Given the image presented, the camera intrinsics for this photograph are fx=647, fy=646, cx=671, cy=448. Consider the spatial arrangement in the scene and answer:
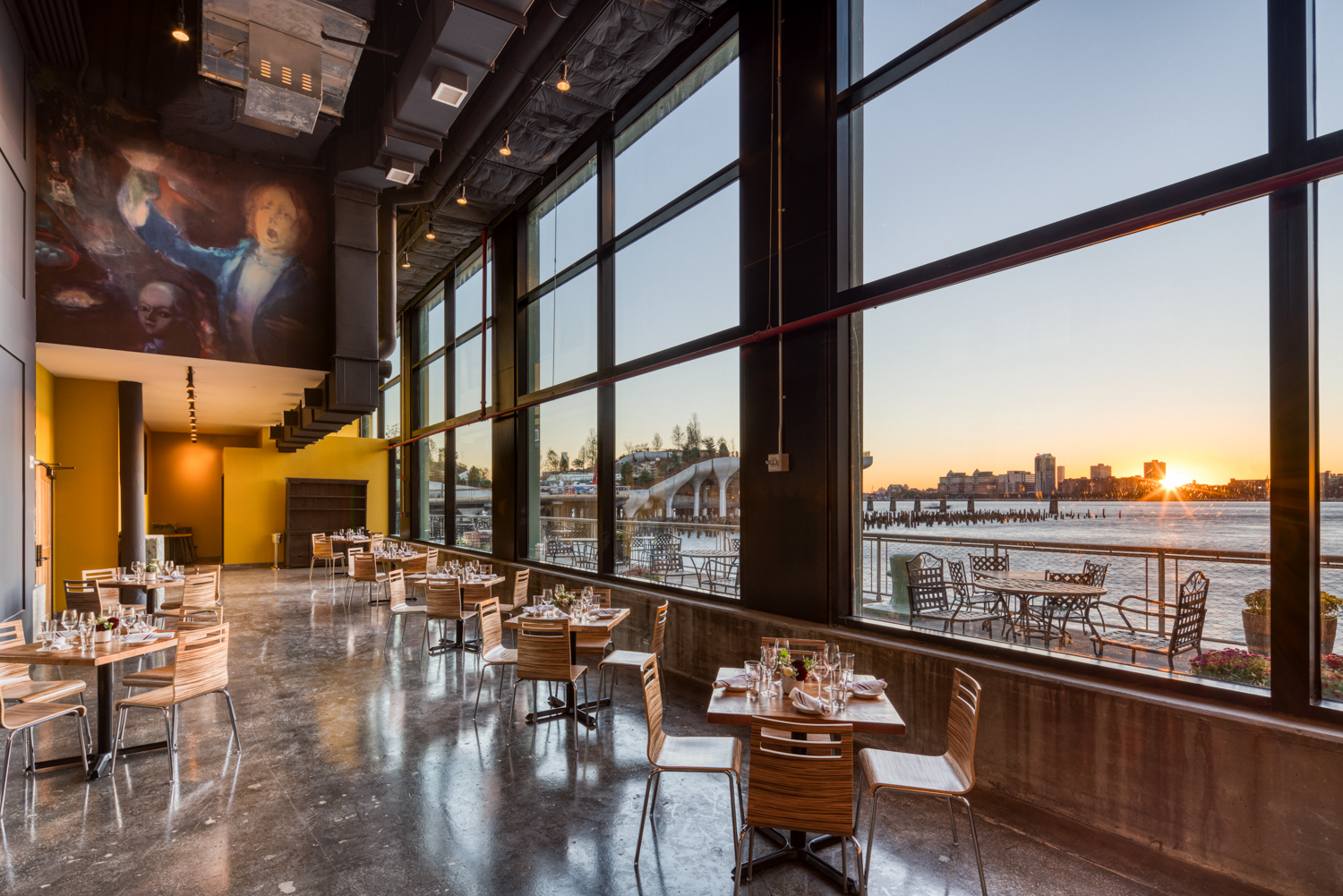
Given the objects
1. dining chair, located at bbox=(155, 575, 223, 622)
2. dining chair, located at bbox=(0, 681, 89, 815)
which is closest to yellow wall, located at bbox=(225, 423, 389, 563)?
dining chair, located at bbox=(155, 575, 223, 622)

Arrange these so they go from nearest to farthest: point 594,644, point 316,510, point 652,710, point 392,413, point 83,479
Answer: point 652,710
point 594,644
point 83,479
point 316,510
point 392,413

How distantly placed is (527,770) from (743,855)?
5.47 ft

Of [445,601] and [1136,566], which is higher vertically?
[1136,566]

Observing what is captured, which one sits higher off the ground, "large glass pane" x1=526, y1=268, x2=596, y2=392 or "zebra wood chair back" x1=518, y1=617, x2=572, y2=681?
"large glass pane" x1=526, y1=268, x2=596, y2=392

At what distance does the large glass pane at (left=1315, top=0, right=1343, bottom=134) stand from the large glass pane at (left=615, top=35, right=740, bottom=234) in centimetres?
436

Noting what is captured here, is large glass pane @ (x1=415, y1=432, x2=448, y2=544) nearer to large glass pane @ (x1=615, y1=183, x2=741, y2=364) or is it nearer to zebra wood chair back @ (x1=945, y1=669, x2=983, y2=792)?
large glass pane @ (x1=615, y1=183, x2=741, y2=364)

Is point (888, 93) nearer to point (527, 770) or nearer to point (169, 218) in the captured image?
point (527, 770)

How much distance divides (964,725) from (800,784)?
1011mm

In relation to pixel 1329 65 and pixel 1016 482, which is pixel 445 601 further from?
pixel 1329 65

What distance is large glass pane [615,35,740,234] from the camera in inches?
271

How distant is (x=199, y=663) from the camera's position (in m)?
4.55

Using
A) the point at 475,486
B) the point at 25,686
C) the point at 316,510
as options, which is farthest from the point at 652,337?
the point at 316,510

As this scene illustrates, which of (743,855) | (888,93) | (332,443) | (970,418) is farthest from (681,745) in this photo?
(332,443)

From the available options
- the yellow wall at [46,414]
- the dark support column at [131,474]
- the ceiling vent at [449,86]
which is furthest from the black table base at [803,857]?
the dark support column at [131,474]
